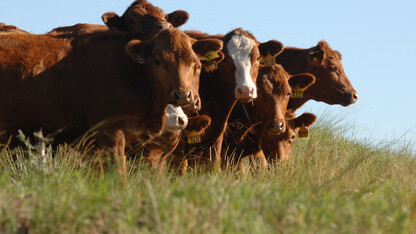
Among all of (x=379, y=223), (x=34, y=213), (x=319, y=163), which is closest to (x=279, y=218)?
(x=379, y=223)

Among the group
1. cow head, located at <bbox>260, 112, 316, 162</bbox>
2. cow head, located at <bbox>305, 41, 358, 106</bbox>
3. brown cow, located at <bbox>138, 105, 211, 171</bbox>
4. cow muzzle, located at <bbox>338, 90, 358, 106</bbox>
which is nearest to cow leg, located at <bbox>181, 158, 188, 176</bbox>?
brown cow, located at <bbox>138, 105, 211, 171</bbox>

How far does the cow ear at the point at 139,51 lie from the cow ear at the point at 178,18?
3.08 metres

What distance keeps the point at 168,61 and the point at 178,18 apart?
3348mm

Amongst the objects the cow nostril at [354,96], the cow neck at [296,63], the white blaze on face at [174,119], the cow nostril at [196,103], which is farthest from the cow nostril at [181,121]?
the cow nostril at [354,96]

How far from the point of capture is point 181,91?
293 inches

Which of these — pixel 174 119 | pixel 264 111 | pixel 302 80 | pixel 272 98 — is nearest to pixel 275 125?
pixel 264 111

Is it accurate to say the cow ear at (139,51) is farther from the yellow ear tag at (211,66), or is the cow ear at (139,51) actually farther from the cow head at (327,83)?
the cow head at (327,83)

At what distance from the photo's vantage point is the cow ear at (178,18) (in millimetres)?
10880

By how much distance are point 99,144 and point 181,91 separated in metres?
1.02

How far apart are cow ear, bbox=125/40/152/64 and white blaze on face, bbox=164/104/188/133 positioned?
0.73m

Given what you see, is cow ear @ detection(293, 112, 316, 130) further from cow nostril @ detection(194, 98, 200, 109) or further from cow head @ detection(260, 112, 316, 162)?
cow nostril @ detection(194, 98, 200, 109)

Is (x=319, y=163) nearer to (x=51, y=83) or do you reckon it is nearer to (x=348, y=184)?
(x=348, y=184)

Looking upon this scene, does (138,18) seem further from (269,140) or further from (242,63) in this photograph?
(269,140)

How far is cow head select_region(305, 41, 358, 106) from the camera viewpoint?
1261 cm
